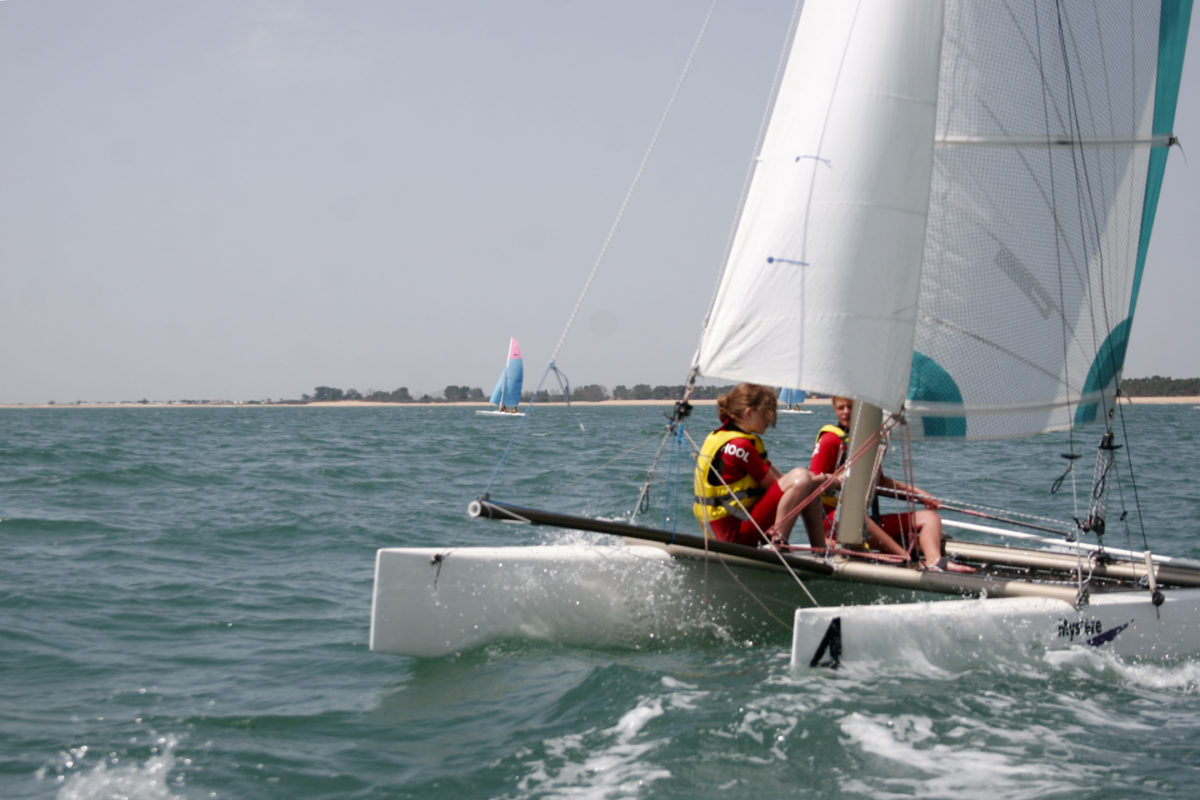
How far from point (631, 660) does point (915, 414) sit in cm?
173

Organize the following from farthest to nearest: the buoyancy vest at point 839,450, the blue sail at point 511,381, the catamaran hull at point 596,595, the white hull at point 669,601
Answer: the blue sail at point 511,381
the buoyancy vest at point 839,450
the catamaran hull at point 596,595
the white hull at point 669,601

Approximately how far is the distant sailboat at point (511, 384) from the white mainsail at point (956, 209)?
35869mm

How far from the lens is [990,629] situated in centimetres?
425

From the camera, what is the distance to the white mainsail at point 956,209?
459 centimetres

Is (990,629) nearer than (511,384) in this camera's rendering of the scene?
Yes

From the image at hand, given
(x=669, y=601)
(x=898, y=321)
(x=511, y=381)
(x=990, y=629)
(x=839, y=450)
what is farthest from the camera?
(x=511, y=381)

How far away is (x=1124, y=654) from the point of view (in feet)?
14.5

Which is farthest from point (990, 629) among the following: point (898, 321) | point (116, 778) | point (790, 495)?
point (116, 778)

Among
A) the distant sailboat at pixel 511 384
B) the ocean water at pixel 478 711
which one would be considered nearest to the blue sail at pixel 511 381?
the distant sailboat at pixel 511 384

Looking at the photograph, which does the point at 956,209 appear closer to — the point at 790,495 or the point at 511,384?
the point at 790,495

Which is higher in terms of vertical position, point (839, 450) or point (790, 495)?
point (839, 450)

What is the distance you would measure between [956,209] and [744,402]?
51.8 inches

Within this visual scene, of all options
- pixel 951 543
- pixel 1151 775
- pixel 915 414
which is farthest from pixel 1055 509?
pixel 1151 775

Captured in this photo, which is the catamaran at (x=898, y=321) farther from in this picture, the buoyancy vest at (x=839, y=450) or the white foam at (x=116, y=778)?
the white foam at (x=116, y=778)
